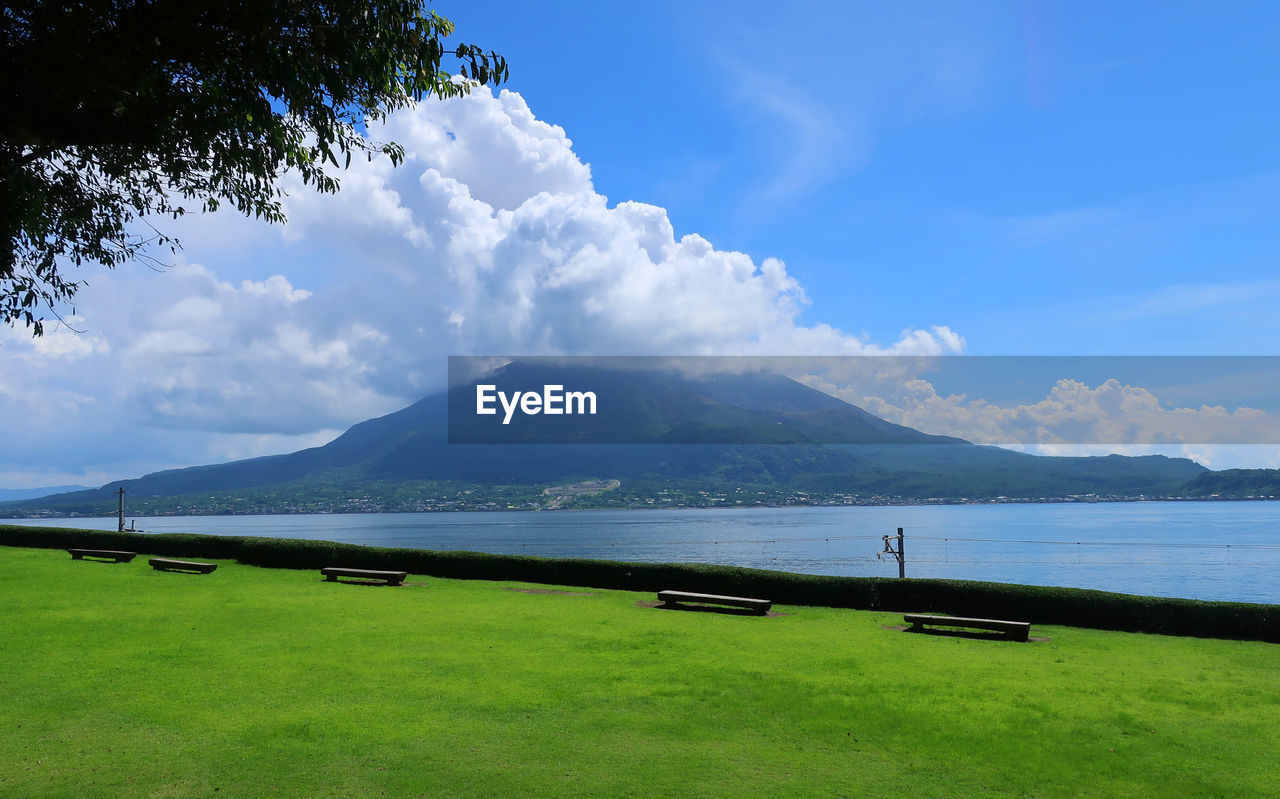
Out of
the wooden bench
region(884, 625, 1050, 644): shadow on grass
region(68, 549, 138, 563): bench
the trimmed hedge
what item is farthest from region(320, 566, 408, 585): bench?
region(884, 625, 1050, 644): shadow on grass

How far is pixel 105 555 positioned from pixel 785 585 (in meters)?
23.0

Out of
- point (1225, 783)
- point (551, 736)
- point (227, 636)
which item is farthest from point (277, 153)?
point (1225, 783)

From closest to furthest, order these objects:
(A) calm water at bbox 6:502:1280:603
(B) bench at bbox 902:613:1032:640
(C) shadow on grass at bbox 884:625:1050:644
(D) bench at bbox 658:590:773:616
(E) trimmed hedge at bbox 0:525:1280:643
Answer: (B) bench at bbox 902:613:1032:640
(C) shadow on grass at bbox 884:625:1050:644
(E) trimmed hedge at bbox 0:525:1280:643
(D) bench at bbox 658:590:773:616
(A) calm water at bbox 6:502:1280:603

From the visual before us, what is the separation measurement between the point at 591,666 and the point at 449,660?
224 cm

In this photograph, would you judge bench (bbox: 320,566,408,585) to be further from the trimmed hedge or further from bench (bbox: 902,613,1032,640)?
bench (bbox: 902,613,1032,640)

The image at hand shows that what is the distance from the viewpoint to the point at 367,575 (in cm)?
2195

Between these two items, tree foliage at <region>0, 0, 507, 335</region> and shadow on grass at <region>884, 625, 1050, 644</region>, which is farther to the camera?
shadow on grass at <region>884, 625, 1050, 644</region>

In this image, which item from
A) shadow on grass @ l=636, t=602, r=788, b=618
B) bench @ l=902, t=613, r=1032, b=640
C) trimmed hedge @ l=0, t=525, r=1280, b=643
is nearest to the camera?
bench @ l=902, t=613, r=1032, b=640

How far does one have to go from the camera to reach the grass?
7.64 metres

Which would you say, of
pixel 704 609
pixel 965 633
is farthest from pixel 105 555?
pixel 965 633

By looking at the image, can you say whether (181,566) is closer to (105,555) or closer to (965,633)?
(105,555)

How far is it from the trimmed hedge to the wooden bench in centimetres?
266

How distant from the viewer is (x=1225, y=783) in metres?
7.89

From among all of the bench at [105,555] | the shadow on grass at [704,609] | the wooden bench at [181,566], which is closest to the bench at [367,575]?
the wooden bench at [181,566]
